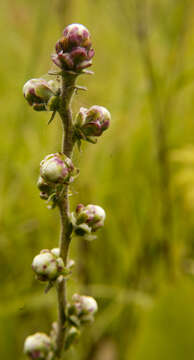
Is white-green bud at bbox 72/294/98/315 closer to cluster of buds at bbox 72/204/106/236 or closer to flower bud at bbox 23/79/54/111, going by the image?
cluster of buds at bbox 72/204/106/236

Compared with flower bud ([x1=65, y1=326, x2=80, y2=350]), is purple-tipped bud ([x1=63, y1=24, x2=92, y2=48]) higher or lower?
higher

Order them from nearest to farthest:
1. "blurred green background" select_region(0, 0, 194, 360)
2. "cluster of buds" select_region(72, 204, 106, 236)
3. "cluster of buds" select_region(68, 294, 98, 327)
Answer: "cluster of buds" select_region(72, 204, 106, 236) < "cluster of buds" select_region(68, 294, 98, 327) < "blurred green background" select_region(0, 0, 194, 360)

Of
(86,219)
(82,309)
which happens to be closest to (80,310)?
(82,309)

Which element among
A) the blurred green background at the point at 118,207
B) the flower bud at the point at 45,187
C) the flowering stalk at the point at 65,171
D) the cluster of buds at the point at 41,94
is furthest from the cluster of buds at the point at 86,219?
the blurred green background at the point at 118,207

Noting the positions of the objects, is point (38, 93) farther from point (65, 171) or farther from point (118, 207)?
point (118, 207)

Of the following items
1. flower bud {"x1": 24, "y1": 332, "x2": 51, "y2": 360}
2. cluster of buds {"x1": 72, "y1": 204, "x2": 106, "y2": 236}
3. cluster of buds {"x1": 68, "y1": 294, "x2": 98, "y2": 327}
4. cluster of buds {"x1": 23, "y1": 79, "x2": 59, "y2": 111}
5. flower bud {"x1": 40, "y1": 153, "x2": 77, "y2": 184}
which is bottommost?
flower bud {"x1": 24, "y1": 332, "x2": 51, "y2": 360}

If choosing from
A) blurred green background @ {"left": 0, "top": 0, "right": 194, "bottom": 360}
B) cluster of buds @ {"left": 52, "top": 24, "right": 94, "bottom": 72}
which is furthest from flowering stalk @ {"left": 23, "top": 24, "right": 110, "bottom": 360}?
blurred green background @ {"left": 0, "top": 0, "right": 194, "bottom": 360}

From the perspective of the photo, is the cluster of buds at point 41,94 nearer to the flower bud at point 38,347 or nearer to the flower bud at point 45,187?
the flower bud at point 45,187

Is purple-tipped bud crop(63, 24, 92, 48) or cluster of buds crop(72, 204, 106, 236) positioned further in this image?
cluster of buds crop(72, 204, 106, 236)
